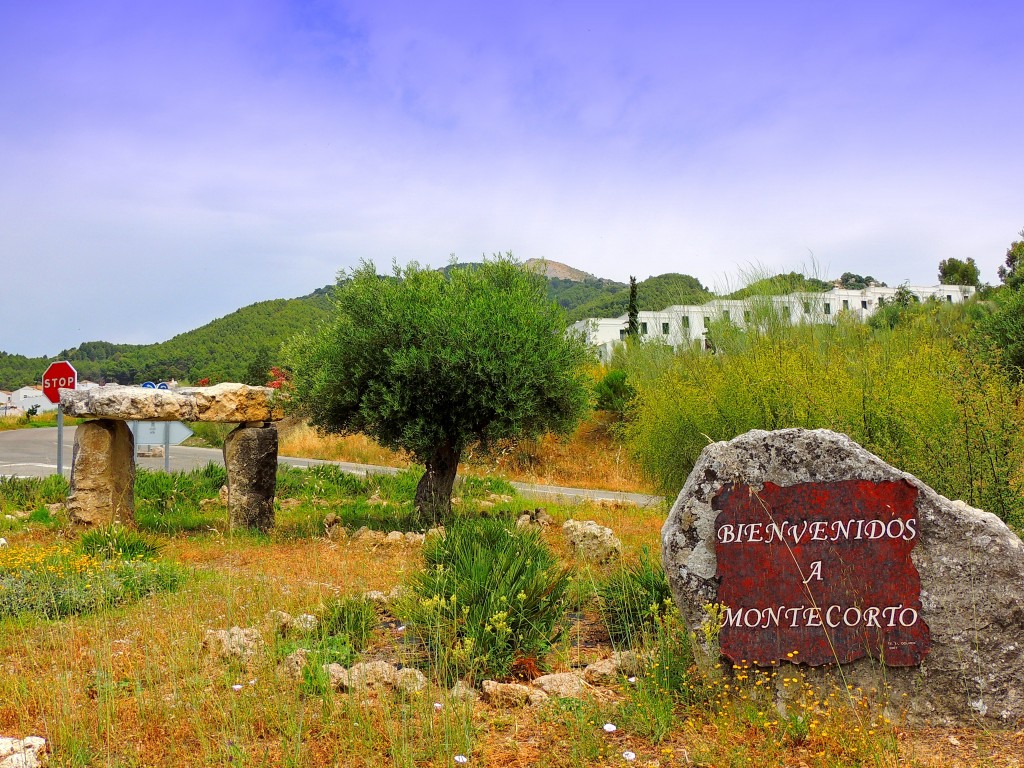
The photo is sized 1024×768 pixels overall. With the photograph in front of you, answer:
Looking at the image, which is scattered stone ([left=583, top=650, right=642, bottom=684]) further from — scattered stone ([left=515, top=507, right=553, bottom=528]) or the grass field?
scattered stone ([left=515, top=507, right=553, bottom=528])

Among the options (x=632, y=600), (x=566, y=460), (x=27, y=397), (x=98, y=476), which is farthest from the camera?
(x=27, y=397)

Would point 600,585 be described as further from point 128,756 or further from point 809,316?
point 809,316

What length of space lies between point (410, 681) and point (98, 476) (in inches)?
304

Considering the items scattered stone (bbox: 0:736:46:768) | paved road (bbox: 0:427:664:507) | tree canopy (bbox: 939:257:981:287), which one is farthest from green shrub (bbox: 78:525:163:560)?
tree canopy (bbox: 939:257:981:287)

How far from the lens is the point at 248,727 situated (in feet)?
14.3

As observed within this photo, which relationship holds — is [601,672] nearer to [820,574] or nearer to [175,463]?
[820,574]

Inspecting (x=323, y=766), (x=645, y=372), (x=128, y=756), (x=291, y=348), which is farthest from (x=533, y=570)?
(x=645, y=372)

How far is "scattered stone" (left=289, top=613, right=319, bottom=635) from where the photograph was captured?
571 centimetres

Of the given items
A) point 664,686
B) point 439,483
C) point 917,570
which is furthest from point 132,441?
point 917,570

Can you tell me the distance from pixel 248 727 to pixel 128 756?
575mm

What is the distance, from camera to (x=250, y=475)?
435 inches

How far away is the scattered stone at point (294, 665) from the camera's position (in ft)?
15.9

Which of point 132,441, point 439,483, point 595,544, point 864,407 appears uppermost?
point 864,407

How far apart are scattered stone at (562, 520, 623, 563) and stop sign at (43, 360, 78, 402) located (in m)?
10.4
